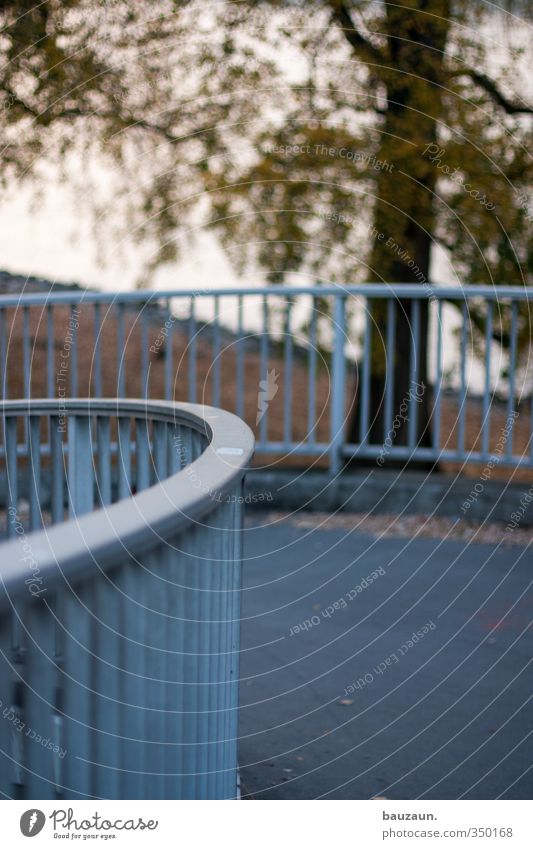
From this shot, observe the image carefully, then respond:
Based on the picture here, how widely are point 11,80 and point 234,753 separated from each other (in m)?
7.29

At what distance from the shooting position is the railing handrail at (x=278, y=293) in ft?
22.1

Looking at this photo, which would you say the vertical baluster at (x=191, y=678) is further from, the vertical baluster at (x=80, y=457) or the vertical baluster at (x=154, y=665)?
the vertical baluster at (x=80, y=457)

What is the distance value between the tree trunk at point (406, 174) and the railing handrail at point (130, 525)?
19.0 ft

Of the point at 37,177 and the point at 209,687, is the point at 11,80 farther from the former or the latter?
the point at 209,687

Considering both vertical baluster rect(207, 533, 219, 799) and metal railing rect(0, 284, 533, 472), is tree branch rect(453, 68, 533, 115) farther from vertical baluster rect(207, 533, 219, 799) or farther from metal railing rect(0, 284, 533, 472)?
vertical baluster rect(207, 533, 219, 799)

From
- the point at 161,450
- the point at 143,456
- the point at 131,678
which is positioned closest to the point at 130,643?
the point at 131,678

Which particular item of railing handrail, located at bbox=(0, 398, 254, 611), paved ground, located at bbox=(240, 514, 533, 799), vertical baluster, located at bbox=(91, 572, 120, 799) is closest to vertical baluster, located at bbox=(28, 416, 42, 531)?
paved ground, located at bbox=(240, 514, 533, 799)

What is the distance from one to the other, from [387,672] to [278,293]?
377 cm

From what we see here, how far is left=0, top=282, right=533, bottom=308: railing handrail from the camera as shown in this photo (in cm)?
675

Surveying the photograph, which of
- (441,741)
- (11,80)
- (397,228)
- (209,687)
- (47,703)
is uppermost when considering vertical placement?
(11,80)

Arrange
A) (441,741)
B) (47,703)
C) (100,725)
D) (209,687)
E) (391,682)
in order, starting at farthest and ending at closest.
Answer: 1. (391,682)
2. (441,741)
3. (209,687)
4. (100,725)
5. (47,703)

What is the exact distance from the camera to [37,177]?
924 centimetres

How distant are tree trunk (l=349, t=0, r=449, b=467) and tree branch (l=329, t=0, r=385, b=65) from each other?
147mm

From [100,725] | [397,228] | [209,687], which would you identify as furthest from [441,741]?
[397,228]
